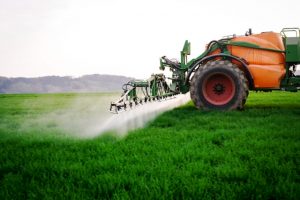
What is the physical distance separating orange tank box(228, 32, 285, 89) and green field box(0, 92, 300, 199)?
9.65ft

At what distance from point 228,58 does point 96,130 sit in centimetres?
436

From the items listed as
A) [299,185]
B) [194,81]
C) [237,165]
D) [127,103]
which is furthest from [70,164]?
[194,81]

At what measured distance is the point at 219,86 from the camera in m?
9.12

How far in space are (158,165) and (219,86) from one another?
18.4 ft

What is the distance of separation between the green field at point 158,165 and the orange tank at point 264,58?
2.94m

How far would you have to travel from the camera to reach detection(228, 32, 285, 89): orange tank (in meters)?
9.02

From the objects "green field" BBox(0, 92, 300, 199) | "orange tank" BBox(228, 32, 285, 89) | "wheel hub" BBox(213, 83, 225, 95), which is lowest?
"green field" BBox(0, 92, 300, 199)

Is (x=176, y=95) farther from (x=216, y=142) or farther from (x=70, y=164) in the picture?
(x=70, y=164)

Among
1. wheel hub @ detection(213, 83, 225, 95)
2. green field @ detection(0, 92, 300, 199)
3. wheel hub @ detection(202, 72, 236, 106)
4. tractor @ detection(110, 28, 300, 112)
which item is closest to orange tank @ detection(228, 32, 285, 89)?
tractor @ detection(110, 28, 300, 112)

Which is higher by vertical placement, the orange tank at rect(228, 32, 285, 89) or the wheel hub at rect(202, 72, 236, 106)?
the orange tank at rect(228, 32, 285, 89)

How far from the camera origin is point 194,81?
30.1ft

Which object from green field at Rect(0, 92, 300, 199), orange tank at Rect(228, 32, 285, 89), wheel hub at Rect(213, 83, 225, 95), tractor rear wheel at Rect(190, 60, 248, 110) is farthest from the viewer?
wheel hub at Rect(213, 83, 225, 95)

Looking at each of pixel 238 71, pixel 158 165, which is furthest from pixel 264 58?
pixel 158 165

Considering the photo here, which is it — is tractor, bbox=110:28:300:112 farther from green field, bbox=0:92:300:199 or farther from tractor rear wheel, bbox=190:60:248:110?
green field, bbox=0:92:300:199
